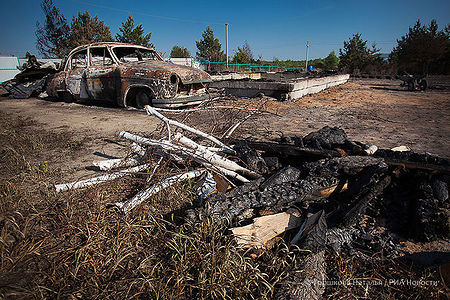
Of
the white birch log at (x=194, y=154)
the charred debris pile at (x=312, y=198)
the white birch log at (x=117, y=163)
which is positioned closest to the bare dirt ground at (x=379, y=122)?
the charred debris pile at (x=312, y=198)

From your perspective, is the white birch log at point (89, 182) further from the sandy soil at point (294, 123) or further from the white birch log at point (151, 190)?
the sandy soil at point (294, 123)

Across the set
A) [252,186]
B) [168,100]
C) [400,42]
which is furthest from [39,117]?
[400,42]

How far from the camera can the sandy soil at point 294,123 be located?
4.09m

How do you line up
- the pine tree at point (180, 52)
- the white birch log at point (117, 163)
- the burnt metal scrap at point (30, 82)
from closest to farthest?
the white birch log at point (117, 163)
the burnt metal scrap at point (30, 82)
the pine tree at point (180, 52)

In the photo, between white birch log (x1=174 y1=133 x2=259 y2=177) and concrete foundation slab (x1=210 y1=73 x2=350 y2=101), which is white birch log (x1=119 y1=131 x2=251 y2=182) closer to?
white birch log (x1=174 y1=133 x2=259 y2=177)

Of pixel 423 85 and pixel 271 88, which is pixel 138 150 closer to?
pixel 271 88

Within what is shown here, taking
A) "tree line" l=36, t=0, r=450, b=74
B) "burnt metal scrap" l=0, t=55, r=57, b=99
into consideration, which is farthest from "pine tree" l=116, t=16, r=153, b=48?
"burnt metal scrap" l=0, t=55, r=57, b=99

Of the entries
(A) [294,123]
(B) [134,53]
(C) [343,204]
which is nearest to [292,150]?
(C) [343,204]

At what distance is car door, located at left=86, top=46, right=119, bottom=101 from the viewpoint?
656cm

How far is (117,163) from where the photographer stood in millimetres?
3012

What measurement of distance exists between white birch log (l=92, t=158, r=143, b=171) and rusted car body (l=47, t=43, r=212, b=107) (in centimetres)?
297

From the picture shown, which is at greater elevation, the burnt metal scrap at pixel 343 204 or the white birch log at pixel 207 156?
the white birch log at pixel 207 156

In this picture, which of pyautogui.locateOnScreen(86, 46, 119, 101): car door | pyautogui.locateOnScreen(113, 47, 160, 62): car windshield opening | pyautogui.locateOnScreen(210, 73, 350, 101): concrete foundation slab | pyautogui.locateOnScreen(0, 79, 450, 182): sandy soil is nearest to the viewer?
pyautogui.locateOnScreen(0, 79, 450, 182): sandy soil

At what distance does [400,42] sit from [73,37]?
134 feet
